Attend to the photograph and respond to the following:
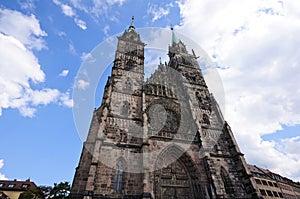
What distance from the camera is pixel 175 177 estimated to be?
13.5 metres

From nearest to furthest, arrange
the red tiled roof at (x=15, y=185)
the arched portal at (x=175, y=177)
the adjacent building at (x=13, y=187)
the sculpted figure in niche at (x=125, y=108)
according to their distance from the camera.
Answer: the arched portal at (x=175, y=177)
the sculpted figure in niche at (x=125, y=108)
the adjacent building at (x=13, y=187)
the red tiled roof at (x=15, y=185)

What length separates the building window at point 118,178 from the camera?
11491 millimetres

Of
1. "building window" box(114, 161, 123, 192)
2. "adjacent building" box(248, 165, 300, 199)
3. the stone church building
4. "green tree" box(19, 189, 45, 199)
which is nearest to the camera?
"building window" box(114, 161, 123, 192)

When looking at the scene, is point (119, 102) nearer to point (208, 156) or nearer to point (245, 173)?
point (208, 156)

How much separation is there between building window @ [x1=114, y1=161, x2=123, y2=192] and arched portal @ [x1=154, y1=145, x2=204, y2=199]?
100 inches

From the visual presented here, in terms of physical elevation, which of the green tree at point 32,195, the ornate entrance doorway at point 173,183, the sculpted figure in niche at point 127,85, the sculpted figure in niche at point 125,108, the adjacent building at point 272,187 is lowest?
the ornate entrance doorway at point 173,183

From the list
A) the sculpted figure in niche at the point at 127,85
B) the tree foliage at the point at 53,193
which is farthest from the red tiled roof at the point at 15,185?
the sculpted figure in niche at the point at 127,85

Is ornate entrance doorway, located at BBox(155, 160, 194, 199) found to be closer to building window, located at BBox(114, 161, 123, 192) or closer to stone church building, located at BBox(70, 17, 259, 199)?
stone church building, located at BBox(70, 17, 259, 199)

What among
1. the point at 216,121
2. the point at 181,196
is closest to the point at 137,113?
the point at 181,196

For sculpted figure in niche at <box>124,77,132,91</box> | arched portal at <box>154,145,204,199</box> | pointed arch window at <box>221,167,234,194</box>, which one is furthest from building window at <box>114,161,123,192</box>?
pointed arch window at <box>221,167,234,194</box>

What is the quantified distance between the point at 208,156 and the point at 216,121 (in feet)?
18.2

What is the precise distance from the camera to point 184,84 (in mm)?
21000

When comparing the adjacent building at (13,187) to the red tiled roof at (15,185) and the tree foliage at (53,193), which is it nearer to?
the red tiled roof at (15,185)

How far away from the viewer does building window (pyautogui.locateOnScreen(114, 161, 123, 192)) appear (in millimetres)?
11491
